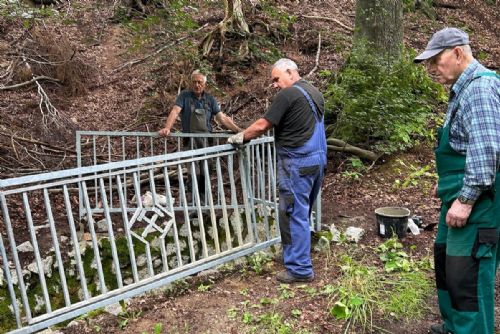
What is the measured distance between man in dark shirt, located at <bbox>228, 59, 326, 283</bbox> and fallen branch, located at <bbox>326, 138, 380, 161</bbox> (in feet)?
10.3

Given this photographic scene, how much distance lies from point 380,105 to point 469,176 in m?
4.57

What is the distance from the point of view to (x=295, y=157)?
4078 millimetres

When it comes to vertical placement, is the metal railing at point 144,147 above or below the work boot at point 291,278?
above

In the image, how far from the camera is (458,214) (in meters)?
2.78

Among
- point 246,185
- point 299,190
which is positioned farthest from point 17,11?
point 299,190

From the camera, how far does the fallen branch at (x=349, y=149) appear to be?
7254mm

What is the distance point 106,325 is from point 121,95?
7.56 meters

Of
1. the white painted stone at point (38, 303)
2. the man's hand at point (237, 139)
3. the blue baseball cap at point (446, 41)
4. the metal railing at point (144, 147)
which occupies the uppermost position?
the blue baseball cap at point (446, 41)

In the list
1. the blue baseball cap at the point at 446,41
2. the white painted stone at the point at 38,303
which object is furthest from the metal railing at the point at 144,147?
→ the blue baseball cap at the point at 446,41

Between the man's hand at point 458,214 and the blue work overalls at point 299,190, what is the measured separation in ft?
4.81

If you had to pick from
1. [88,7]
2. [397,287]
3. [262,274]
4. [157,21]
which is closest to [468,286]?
[397,287]

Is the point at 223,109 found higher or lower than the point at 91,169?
lower

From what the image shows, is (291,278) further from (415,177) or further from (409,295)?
(415,177)

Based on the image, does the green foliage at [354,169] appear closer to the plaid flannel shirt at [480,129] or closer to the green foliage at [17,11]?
the plaid flannel shirt at [480,129]
